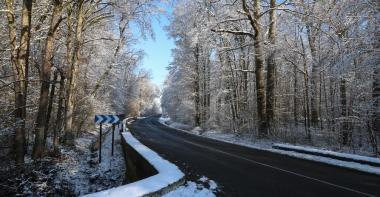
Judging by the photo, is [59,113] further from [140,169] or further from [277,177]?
[277,177]

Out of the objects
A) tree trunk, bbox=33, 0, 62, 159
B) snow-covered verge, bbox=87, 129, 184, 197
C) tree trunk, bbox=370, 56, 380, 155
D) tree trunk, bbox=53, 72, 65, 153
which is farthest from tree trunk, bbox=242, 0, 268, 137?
snow-covered verge, bbox=87, 129, 184, 197

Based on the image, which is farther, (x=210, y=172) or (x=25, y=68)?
(x=25, y=68)

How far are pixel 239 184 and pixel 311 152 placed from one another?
6.38m

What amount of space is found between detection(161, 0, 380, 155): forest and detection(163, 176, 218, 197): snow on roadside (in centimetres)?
839

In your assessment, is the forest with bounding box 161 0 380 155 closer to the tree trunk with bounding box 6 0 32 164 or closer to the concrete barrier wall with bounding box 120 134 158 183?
the concrete barrier wall with bounding box 120 134 158 183

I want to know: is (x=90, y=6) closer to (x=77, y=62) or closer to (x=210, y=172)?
(x=77, y=62)

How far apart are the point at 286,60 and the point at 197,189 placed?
66.0 ft

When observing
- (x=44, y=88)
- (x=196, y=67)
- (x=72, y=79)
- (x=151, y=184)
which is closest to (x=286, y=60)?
(x=196, y=67)

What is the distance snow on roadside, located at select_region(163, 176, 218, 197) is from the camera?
705 cm

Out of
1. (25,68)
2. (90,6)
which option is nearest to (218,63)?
(90,6)

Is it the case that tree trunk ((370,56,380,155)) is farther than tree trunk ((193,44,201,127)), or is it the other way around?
tree trunk ((193,44,201,127))

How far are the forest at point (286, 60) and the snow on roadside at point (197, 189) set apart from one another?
8393 millimetres

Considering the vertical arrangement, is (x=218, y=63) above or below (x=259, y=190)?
above

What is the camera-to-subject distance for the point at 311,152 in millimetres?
13344
